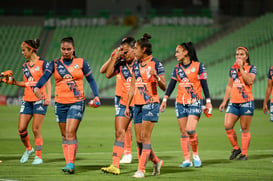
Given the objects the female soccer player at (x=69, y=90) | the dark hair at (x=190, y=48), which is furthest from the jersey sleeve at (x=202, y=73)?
the female soccer player at (x=69, y=90)

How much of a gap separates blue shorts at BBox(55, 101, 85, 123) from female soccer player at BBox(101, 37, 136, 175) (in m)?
0.66

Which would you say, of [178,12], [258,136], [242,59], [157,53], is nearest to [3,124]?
[258,136]

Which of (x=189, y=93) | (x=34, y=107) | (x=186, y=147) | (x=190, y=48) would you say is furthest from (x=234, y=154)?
(x=34, y=107)

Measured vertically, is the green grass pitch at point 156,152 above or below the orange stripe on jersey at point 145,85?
below

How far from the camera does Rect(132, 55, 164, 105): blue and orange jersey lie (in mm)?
9680

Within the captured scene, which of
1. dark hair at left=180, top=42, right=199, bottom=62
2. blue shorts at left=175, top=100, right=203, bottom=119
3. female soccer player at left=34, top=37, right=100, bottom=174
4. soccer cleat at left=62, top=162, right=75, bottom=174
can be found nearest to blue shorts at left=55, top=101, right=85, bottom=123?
female soccer player at left=34, top=37, right=100, bottom=174

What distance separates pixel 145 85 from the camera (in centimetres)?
973

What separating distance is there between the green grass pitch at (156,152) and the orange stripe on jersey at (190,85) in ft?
4.27

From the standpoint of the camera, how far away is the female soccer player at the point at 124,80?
32.4 feet

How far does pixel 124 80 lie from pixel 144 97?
1.03 metres

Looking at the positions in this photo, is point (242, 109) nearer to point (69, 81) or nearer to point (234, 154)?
point (234, 154)

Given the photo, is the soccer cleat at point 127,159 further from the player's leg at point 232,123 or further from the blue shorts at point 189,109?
the player's leg at point 232,123

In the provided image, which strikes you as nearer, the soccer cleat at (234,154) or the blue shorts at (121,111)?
the blue shorts at (121,111)

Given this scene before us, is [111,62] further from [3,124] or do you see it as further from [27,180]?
[3,124]
